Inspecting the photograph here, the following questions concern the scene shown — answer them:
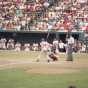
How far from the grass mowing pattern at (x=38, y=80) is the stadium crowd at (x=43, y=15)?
52.8 ft

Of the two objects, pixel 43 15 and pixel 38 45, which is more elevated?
pixel 43 15

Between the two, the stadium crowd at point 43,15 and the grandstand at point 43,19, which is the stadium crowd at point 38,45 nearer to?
the grandstand at point 43,19

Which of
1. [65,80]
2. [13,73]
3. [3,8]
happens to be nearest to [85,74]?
[65,80]

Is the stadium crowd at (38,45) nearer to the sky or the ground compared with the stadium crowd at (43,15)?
nearer to the ground

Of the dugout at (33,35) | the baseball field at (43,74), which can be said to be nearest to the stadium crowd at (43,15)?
the dugout at (33,35)

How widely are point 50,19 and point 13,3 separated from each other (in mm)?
5257

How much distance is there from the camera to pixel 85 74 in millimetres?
23969

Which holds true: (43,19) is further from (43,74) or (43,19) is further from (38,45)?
(43,74)

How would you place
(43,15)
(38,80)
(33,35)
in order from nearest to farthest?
(38,80) → (33,35) → (43,15)

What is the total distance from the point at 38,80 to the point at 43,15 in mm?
21429

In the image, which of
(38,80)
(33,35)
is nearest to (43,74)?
(38,80)

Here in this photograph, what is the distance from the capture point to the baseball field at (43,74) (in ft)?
67.7

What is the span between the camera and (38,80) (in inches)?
864

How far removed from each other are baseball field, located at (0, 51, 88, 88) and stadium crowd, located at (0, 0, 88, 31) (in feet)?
34.2
